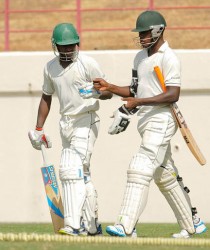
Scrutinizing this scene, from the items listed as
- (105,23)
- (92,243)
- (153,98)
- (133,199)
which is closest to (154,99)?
(153,98)

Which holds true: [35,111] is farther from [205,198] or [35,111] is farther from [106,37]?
[106,37]

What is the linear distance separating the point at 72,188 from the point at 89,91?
86 centimetres

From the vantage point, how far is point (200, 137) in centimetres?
1479

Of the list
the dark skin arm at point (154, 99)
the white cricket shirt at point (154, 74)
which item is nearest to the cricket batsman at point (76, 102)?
the white cricket shirt at point (154, 74)

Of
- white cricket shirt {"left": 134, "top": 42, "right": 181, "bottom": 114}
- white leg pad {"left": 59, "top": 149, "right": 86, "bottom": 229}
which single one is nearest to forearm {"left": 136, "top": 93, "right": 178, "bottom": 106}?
white cricket shirt {"left": 134, "top": 42, "right": 181, "bottom": 114}

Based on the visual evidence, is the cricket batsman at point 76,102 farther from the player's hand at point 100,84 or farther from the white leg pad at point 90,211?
the player's hand at point 100,84

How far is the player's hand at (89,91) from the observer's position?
35.5 ft

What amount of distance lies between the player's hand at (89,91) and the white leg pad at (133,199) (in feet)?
2.96

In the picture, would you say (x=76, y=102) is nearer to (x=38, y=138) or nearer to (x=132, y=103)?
(x=38, y=138)

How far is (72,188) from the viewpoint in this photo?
10695 mm

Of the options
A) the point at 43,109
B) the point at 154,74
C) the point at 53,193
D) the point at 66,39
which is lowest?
the point at 53,193

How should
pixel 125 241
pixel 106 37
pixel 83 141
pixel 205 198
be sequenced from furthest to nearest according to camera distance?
pixel 106 37 < pixel 205 198 < pixel 83 141 < pixel 125 241

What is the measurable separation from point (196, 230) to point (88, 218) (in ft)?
3.19

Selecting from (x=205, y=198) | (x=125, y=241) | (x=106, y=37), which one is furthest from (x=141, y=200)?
(x=106, y=37)
